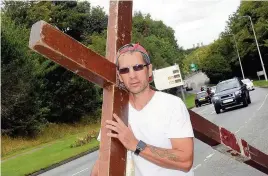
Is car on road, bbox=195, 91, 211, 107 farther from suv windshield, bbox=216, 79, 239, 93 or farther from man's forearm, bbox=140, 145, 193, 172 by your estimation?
man's forearm, bbox=140, 145, 193, 172

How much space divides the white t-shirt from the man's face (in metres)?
0.12

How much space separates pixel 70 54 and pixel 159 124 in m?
0.62

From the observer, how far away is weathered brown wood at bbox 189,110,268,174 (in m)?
2.47

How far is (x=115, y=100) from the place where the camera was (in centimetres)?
179

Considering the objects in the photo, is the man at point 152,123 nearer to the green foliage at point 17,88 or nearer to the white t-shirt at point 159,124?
the white t-shirt at point 159,124

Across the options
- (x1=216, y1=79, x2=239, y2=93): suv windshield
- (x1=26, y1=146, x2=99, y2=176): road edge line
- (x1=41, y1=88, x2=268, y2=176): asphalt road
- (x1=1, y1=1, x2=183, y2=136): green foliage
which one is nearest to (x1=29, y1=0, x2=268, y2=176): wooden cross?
(x1=41, y1=88, x2=268, y2=176): asphalt road

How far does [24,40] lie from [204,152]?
24520mm

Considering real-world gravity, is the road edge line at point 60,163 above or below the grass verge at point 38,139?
below

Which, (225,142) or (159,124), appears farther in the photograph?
(225,142)

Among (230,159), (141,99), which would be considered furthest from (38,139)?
(141,99)

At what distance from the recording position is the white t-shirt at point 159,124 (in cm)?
194

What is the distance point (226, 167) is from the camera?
923 cm

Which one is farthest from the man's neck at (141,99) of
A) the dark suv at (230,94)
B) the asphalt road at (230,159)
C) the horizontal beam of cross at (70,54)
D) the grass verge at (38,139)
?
the grass verge at (38,139)

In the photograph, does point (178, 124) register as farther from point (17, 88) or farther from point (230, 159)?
point (17, 88)
